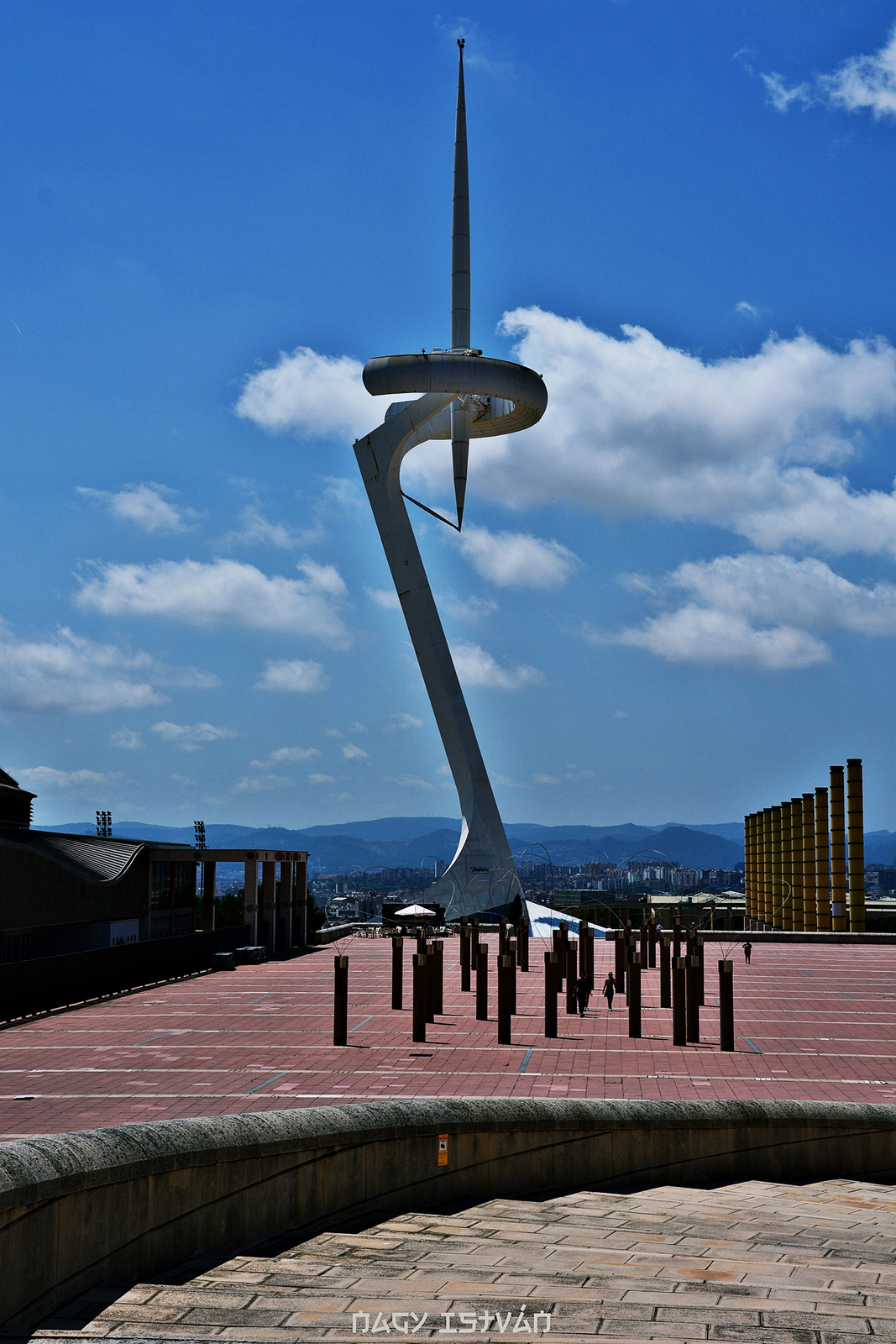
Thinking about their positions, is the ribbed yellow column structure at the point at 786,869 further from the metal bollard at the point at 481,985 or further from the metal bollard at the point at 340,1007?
the metal bollard at the point at 340,1007

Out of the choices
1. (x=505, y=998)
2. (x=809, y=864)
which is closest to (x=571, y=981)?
(x=505, y=998)

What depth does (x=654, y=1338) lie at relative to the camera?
5551 mm

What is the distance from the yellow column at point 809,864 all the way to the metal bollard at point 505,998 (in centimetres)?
4366

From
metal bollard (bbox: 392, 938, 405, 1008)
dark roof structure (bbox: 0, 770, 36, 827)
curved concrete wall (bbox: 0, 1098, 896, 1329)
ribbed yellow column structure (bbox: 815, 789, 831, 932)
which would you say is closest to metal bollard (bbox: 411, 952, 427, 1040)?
metal bollard (bbox: 392, 938, 405, 1008)

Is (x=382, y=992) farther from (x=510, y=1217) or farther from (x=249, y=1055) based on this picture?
(x=510, y=1217)

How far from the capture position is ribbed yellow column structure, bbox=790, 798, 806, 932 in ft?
209

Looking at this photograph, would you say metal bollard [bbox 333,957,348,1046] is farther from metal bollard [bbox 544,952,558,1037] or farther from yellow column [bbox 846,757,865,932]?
yellow column [bbox 846,757,865,932]

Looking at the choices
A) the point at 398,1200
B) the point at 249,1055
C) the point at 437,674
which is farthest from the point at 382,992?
the point at 437,674

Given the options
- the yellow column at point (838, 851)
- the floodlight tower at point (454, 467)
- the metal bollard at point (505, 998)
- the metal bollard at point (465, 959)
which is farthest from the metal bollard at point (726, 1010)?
the yellow column at point (838, 851)

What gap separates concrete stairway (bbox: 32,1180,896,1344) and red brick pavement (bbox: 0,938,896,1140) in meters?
5.25

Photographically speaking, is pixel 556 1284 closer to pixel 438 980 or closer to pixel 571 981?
pixel 438 980

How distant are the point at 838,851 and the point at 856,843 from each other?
2.82 metres

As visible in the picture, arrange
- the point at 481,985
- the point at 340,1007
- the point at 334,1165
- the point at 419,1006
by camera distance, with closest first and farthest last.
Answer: the point at 334,1165
the point at 340,1007
the point at 419,1006
the point at 481,985

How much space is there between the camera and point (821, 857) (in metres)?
60.5
